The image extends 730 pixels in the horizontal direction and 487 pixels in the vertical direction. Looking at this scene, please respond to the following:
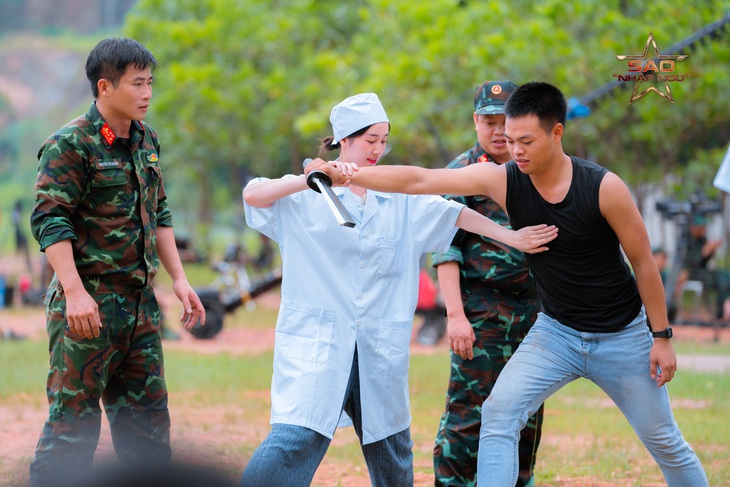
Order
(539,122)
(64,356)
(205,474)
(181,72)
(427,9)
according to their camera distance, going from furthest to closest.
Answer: (181,72) → (427,9) → (64,356) → (539,122) → (205,474)

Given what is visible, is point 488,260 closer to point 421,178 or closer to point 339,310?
point 421,178

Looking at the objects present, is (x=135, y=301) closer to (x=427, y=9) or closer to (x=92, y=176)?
(x=92, y=176)

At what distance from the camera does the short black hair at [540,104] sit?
372cm

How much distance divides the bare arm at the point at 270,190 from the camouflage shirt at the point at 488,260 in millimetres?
1034

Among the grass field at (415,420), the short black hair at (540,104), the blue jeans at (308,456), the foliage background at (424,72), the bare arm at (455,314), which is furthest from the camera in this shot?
the foliage background at (424,72)

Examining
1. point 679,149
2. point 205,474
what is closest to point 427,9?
point 679,149

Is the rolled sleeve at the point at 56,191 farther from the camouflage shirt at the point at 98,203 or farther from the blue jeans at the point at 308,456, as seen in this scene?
the blue jeans at the point at 308,456

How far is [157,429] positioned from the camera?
4.26 m

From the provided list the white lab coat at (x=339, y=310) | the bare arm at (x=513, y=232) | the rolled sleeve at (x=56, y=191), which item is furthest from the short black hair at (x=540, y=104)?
the rolled sleeve at (x=56, y=191)

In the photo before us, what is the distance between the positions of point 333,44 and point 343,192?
21824mm

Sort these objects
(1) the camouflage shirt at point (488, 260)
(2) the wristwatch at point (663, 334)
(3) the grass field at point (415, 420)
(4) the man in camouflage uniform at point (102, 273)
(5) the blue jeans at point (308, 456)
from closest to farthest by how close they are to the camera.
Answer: (5) the blue jeans at point (308, 456)
(2) the wristwatch at point (663, 334)
(4) the man in camouflage uniform at point (102, 273)
(1) the camouflage shirt at point (488, 260)
(3) the grass field at point (415, 420)

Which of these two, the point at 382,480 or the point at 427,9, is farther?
the point at 427,9

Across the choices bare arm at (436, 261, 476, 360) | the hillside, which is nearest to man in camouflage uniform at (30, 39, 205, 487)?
bare arm at (436, 261, 476, 360)

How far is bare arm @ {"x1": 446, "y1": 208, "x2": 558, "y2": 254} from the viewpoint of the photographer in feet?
12.5
